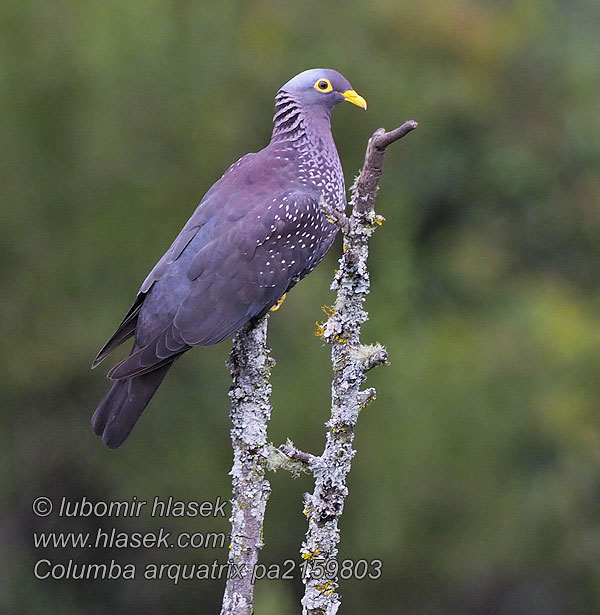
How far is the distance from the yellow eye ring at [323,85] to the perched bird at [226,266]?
0.23m

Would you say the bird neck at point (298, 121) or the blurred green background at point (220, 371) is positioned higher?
the blurred green background at point (220, 371)

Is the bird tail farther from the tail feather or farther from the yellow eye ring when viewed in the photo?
the yellow eye ring

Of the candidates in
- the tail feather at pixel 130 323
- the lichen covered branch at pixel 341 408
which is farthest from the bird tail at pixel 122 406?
the lichen covered branch at pixel 341 408

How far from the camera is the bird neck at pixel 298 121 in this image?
153 inches

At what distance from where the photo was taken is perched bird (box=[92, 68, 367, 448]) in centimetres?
343

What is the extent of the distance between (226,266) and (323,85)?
2.74 feet

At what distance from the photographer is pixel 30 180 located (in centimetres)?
661

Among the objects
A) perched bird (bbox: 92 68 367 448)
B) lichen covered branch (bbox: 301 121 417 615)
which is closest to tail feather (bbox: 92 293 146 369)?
perched bird (bbox: 92 68 367 448)

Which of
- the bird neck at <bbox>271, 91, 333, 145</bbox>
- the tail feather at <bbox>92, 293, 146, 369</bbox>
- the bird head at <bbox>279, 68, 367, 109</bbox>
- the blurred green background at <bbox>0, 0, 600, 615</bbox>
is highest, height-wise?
the blurred green background at <bbox>0, 0, 600, 615</bbox>

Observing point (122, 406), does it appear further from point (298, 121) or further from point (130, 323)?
point (298, 121)

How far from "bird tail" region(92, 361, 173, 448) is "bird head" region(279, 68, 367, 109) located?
1.15 meters

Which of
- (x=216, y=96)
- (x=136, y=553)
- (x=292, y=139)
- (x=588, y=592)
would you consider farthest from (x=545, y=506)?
(x=292, y=139)

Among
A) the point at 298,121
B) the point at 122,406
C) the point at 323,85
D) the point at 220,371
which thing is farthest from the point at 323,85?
the point at 220,371

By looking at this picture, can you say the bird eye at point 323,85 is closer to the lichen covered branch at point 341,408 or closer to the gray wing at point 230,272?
the gray wing at point 230,272
